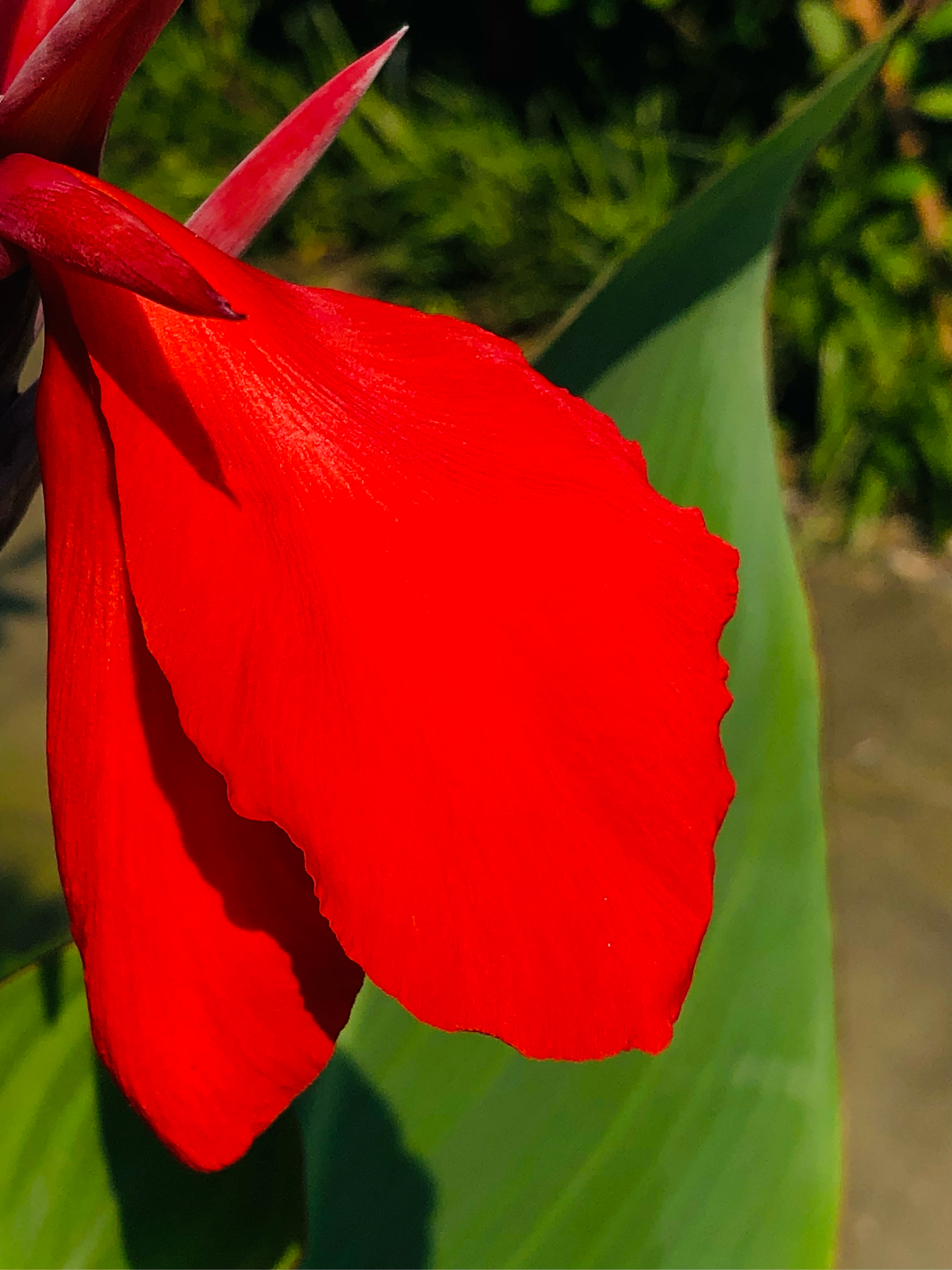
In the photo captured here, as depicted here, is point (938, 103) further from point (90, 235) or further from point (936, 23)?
point (90, 235)

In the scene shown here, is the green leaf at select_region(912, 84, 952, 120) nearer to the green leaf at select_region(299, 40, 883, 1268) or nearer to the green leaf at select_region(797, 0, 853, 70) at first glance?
the green leaf at select_region(797, 0, 853, 70)

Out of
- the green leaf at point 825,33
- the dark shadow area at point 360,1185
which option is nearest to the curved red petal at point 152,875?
the dark shadow area at point 360,1185

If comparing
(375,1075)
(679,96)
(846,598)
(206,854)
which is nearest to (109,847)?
(206,854)

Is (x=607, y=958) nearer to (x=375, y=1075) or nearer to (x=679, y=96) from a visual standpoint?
(x=375, y=1075)

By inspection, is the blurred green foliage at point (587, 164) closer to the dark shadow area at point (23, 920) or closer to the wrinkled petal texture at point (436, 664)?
the dark shadow area at point (23, 920)

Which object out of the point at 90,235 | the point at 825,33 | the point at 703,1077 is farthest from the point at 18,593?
the point at 90,235

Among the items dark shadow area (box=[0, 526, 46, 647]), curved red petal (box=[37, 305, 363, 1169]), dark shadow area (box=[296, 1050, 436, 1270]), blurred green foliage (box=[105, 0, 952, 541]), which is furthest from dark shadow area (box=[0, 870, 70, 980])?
blurred green foliage (box=[105, 0, 952, 541])

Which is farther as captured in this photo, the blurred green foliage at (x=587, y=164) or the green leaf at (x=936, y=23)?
the blurred green foliage at (x=587, y=164)
